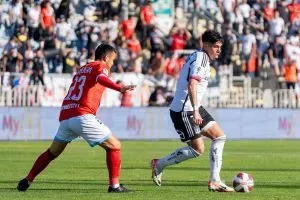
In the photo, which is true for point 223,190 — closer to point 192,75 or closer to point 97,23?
point 192,75

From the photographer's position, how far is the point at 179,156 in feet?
52.5

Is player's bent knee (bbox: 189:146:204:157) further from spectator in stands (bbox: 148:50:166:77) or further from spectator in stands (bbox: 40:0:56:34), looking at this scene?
spectator in stands (bbox: 40:0:56:34)

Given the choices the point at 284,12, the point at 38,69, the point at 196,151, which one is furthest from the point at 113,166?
the point at 284,12

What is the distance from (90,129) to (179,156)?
1928 mm

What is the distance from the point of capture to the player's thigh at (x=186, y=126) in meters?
15.5

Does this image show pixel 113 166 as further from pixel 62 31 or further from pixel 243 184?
pixel 62 31

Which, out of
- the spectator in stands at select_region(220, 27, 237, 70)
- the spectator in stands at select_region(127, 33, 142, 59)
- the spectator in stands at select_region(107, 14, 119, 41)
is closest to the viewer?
the spectator in stands at select_region(127, 33, 142, 59)

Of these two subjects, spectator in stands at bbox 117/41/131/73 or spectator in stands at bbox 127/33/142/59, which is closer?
spectator in stands at bbox 117/41/131/73

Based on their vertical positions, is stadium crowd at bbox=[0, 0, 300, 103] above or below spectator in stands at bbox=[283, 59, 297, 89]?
above

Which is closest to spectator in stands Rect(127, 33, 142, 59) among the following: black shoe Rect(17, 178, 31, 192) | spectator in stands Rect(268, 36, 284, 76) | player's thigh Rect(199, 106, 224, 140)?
spectator in stands Rect(268, 36, 284, 76)

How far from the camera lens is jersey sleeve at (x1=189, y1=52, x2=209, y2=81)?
598 inches

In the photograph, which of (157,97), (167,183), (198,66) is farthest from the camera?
(157,97)

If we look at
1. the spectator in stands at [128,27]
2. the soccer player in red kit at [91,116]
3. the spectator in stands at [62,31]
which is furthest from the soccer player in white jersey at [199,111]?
the spectator in stands at [128,27]

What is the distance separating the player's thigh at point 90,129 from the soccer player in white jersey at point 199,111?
1.39 m
